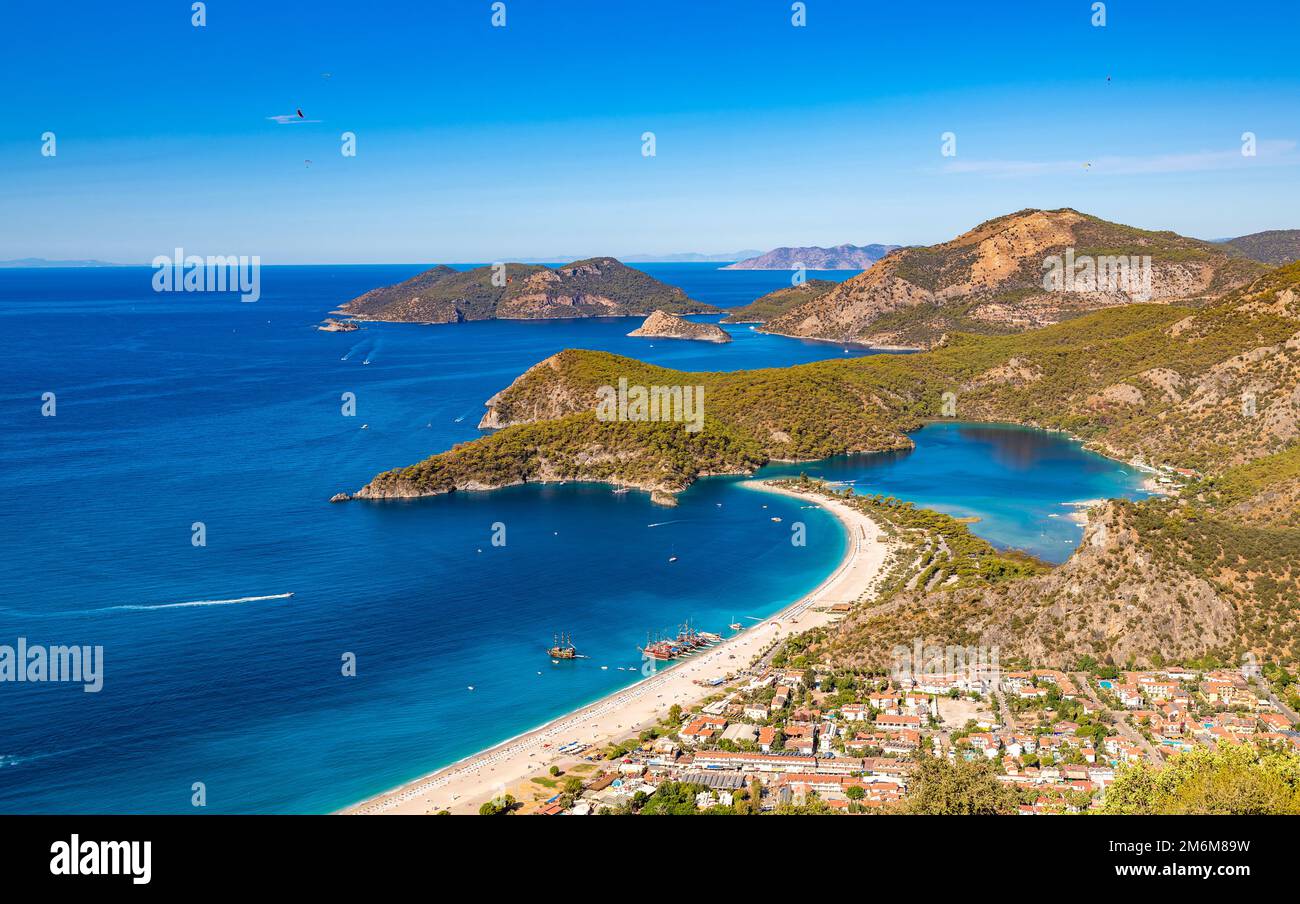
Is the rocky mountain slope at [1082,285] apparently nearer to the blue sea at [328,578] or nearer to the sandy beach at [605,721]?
the blue sea at [328,578]

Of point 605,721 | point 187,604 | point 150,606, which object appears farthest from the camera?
point 187,604

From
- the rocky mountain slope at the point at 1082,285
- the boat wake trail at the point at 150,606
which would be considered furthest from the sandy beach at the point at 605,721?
the rocky mountain slope at the point at 1082,285

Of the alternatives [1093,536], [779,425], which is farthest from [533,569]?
[779,425]

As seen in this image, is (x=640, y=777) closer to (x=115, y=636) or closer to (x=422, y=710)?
(x=422, y=710)

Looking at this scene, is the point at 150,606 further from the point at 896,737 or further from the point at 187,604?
the point at 896,737

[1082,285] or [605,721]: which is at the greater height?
[1082,285]

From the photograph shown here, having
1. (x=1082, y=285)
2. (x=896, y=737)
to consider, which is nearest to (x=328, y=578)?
(x=896, y=737)

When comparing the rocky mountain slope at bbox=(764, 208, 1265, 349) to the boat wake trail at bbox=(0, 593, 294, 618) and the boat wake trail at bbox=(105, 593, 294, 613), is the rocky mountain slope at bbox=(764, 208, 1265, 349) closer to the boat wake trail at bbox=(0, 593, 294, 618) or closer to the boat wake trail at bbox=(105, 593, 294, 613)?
the boat wake trail at bbox=(105, 593, 294, 613)

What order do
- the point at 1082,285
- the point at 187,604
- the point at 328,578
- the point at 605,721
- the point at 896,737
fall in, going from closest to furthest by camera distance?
the point at 896,737 < the point at 605,721 < the point at 187,604 < the point at 328,578 < the point at 1082,285
